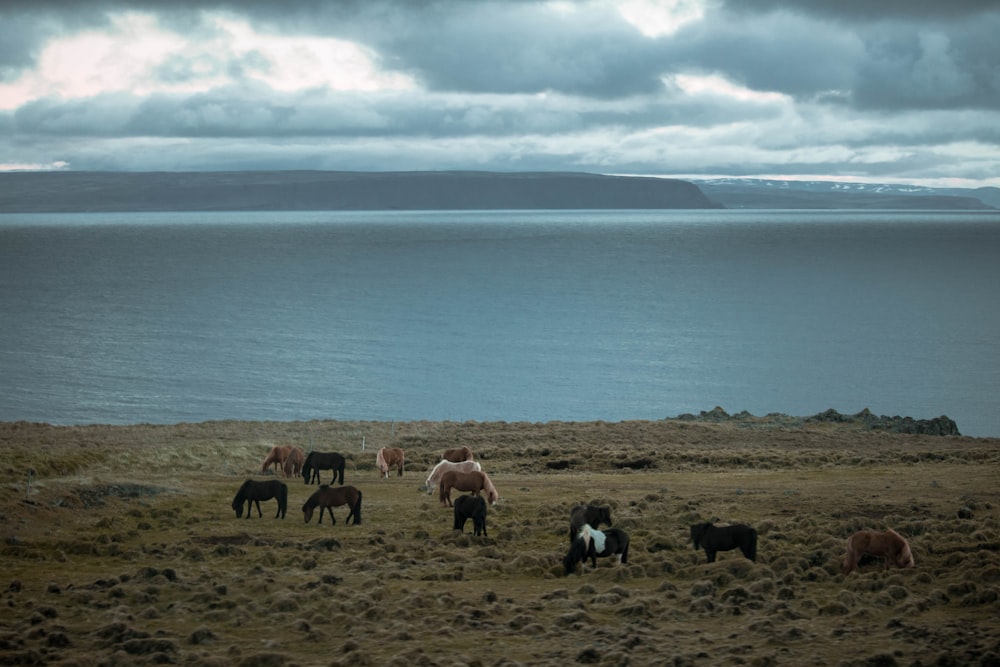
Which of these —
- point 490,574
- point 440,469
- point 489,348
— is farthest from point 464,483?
point 489,348

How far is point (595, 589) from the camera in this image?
18.4 m

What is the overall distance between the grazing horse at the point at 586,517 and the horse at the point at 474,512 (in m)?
2.12

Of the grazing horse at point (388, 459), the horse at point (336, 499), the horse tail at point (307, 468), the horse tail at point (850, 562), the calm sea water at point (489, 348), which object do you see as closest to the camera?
the horse tail at point (850, 562)

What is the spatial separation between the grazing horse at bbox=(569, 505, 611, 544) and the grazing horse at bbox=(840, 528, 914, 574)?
5.22 metres

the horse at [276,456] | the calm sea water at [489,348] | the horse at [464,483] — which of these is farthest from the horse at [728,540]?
the calm sea water at [489,348]

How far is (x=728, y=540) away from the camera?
19.9m

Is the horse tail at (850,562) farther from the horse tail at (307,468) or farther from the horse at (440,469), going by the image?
the horse tail at (307,468)

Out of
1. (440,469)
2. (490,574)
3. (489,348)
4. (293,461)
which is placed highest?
(489,348)

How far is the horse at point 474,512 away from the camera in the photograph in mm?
22469

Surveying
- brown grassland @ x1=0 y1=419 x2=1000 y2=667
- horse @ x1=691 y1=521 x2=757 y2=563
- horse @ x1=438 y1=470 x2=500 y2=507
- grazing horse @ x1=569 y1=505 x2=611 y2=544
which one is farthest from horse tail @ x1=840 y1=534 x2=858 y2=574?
horse @ x1=438 y1=470 x2=500 y2=507

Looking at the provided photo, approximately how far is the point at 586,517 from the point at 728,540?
3.19 m

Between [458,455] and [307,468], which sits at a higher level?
[458,455]

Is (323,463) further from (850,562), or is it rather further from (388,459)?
(850,562)

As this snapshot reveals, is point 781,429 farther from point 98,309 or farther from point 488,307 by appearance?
point 98,309
